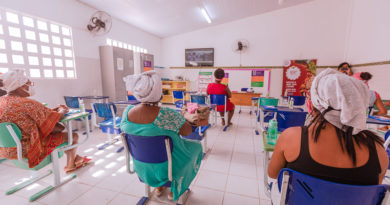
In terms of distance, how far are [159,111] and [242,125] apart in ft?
11.8

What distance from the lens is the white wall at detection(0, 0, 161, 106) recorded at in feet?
11.0

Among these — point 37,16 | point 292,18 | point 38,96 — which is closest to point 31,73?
point 38,96

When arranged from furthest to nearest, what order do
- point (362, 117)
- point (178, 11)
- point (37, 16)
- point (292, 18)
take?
1. point (292, 18)
2. point (178, 11)
3. point (37, 16)
4. point (362, 117)

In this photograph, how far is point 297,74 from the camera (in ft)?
20.0

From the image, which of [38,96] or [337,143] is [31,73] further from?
[337,143]

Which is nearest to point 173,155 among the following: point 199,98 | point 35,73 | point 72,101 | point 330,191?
point 330,191

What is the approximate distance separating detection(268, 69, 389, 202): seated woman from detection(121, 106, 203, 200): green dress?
0.82 metres

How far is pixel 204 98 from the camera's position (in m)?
3.91

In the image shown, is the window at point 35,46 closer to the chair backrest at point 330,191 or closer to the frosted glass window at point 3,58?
the frosted glass window at point 3,58

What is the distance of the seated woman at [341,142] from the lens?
2.56 feet

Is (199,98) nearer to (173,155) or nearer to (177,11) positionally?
(173,155)

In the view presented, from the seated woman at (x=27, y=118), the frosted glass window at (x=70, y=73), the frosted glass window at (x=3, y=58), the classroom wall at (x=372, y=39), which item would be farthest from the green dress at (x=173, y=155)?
the classroom wall at (x=372, y=39)

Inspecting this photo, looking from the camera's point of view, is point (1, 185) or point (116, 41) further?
point (116, 41)

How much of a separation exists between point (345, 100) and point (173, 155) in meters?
1.15
